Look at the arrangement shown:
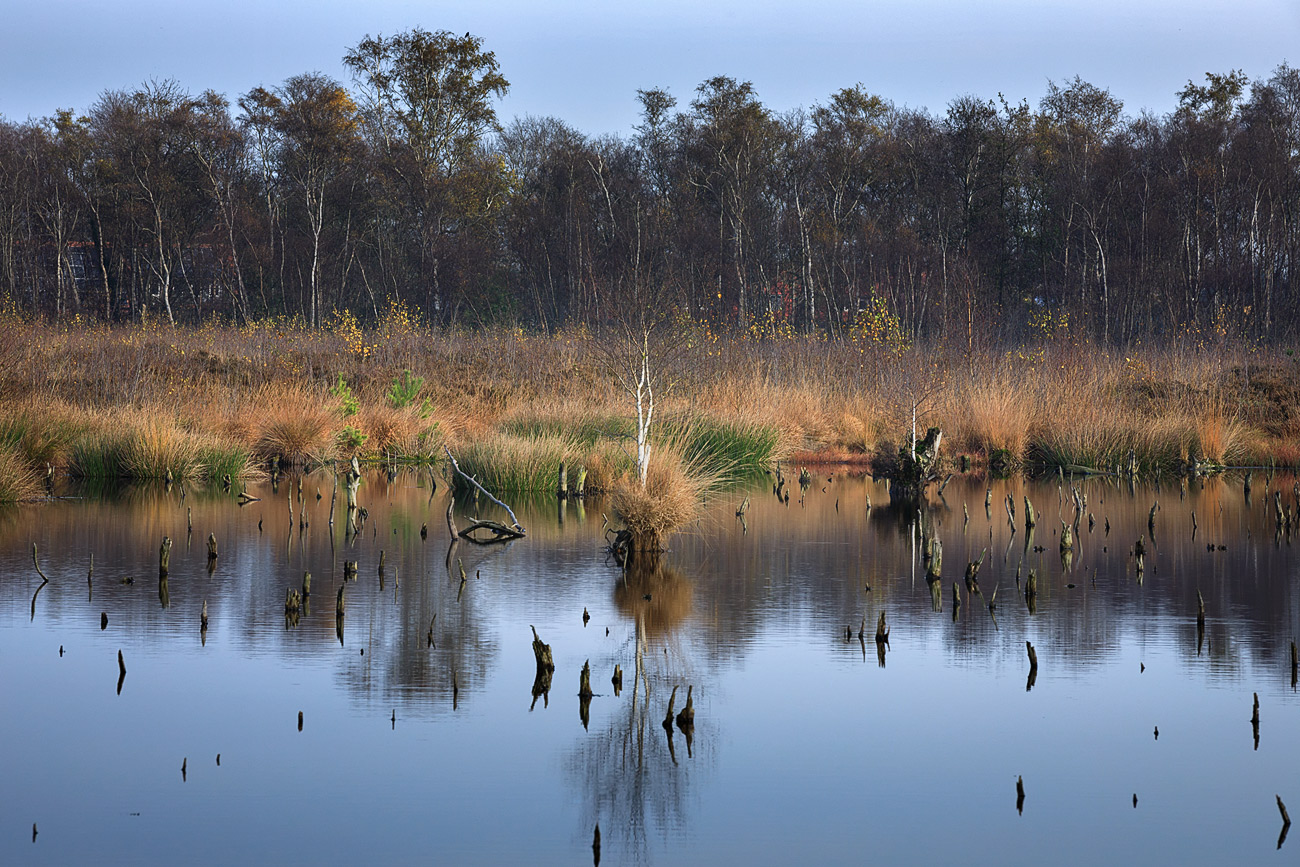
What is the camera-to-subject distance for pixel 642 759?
19.5 feet

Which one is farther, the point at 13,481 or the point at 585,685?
the point at 13,481

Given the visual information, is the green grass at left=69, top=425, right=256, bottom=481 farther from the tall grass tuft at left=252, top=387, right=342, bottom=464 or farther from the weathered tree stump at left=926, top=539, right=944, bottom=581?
the weathered tree stump at left=926, top=539, right=944, bottom=581

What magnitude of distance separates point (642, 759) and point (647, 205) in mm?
38473

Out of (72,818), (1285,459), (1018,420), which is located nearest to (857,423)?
(1018,420)

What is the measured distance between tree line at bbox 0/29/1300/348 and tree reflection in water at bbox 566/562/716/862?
29.5 meters

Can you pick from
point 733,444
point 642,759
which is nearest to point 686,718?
point 642,759

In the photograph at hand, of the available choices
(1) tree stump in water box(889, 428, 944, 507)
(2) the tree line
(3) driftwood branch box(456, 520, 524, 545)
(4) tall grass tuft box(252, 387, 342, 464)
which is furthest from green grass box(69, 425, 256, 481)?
(2) the tree line

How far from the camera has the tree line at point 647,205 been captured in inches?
1511

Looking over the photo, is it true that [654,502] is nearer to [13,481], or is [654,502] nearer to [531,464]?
[531,464]

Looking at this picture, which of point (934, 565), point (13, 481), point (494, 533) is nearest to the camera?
point (934, 565)

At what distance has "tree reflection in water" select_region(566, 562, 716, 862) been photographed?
5199 mm

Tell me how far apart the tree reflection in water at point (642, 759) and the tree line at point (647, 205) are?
29.5 metres

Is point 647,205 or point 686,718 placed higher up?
point 647,205

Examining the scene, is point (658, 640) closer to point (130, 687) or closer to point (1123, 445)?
point (130, 687)
